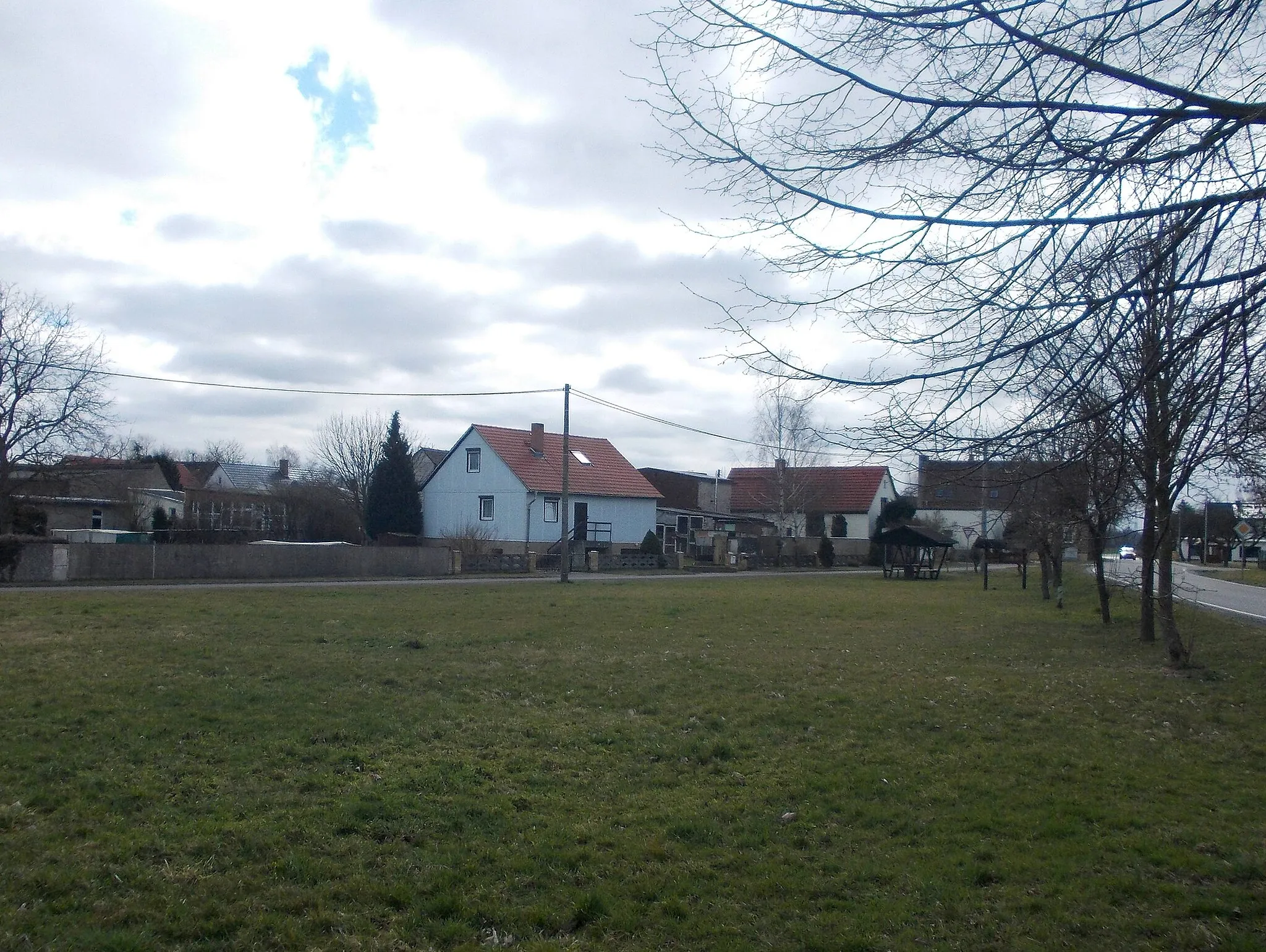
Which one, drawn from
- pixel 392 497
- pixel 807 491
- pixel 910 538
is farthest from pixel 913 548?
pixel 392 497

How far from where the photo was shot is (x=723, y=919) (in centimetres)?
450

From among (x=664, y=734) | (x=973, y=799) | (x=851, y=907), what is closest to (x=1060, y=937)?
(x=851, y=907)

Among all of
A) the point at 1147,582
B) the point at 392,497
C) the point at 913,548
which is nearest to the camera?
the point at 1147,582

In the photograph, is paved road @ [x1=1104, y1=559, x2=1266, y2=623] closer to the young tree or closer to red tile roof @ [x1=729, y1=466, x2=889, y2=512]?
red tile roof @ [x1=729, y1=466, x2=889, y2=512]

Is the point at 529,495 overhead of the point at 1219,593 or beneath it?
overhead

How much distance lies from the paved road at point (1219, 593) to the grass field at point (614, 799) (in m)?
3.03

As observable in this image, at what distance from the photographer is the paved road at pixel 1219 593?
16.0 metres

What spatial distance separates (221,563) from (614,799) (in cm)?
2564

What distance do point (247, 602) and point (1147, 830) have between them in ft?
57.1

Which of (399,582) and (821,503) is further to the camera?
(821,503)

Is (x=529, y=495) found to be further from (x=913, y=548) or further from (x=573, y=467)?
(x=913, y=548)

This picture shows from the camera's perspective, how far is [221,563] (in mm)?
28844

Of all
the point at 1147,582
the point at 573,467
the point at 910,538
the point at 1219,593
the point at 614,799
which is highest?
the point at 573,467

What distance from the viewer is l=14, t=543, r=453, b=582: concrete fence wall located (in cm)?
2542
